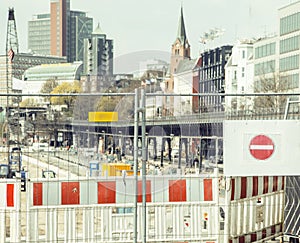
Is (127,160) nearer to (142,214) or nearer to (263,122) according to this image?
(142,214)

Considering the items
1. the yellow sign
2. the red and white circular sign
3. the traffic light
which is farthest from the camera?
the traffic light

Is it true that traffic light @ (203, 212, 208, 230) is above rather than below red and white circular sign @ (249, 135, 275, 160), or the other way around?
below

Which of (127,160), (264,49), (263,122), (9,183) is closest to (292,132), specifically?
(263,122)

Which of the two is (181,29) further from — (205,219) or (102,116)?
(102,116)

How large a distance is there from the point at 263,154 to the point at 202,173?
0.88 m

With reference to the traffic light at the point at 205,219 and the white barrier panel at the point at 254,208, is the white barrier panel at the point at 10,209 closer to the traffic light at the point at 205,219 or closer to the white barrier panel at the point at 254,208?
the traffic light at the point at 205,219

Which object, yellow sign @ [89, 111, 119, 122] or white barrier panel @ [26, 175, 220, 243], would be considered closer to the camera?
yellow sign @ [89, 111, 119, 122]

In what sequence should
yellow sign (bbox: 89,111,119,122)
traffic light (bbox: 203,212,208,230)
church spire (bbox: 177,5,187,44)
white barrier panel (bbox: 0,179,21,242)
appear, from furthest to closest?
church spire (bbox: 177,5,187,44)
traffic light (bbox: 203,212,208,230)
white barrier panel (bbox: 0,179,21,242)
yellow sign (bbox: 89,111,119,122)

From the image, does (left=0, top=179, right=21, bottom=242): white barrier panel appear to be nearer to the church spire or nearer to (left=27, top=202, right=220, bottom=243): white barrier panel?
(left=27, top=202, right=220, bottom=243): white barrier panel

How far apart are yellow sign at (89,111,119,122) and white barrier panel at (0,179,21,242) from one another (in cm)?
112

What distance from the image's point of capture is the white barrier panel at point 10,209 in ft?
29.2

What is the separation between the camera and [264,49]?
230 ft

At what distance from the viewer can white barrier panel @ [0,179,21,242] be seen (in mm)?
8886

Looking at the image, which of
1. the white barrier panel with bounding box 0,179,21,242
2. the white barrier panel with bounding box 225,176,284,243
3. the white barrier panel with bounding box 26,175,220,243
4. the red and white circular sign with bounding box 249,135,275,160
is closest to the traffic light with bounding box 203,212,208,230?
the white barrier panel with bounding box 26,175,220,243
